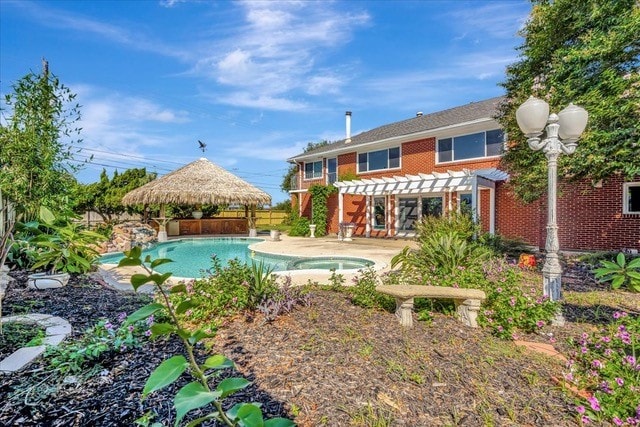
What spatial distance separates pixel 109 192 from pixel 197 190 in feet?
22.1

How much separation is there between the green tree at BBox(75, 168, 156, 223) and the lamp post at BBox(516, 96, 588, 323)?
22.6 m

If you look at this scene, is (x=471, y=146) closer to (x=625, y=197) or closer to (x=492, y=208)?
(x=492, y=208)

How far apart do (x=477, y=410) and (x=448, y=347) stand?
1.07 m

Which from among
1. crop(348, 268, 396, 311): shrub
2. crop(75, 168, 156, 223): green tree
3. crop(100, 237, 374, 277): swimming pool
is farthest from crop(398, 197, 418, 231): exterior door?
crop(75, 168, 156, 223): green tree

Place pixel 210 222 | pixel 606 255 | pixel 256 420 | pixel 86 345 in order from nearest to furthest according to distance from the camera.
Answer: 1. pixel 256 420
2. pixel 86 345
3. pixel 606 255
4. pixel 210 222

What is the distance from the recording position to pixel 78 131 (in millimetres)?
5008

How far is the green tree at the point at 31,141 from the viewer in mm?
3721

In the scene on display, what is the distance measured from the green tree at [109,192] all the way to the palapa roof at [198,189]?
2987 mm

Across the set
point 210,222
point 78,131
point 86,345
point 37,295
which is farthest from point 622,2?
point 210,222

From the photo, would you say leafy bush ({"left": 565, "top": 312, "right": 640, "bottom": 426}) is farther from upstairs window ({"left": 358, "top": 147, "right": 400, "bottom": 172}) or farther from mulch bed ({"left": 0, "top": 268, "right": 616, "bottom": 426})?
upstairs window ({"left": 358, "top": 147, "right": 400, "bottom": 172})

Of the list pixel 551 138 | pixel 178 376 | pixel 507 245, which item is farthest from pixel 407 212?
pixel 178 376

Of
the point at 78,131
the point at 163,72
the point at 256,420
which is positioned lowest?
the point at 256,420

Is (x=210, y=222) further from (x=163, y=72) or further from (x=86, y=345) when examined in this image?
(x=86, y=345)

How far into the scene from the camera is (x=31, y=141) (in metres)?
3.82
